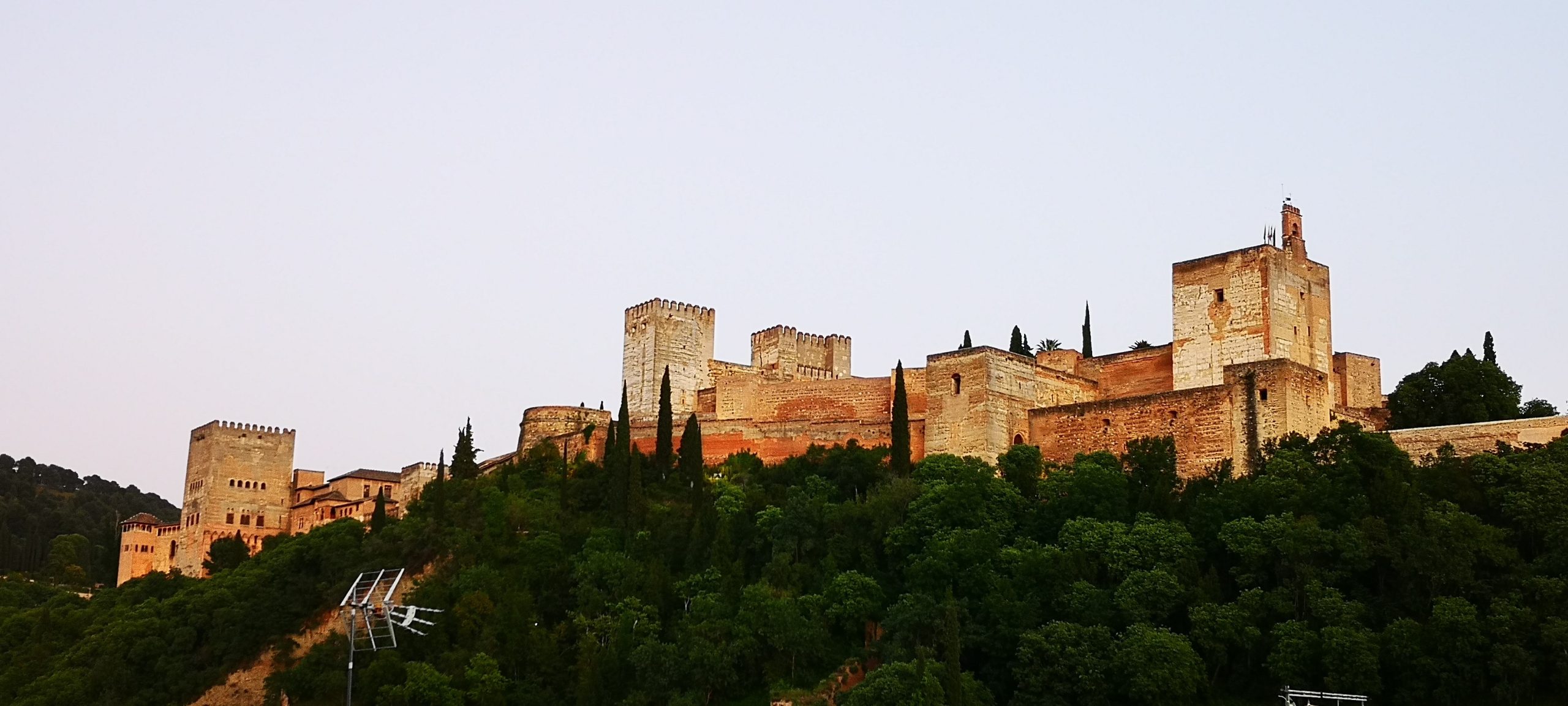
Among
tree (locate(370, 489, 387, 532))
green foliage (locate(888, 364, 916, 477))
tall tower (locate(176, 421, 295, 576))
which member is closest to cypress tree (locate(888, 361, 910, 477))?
green foliage (locate(888, 364, 916, 477))

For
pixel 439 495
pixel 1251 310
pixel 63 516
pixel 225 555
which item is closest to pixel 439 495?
pixel 439 495

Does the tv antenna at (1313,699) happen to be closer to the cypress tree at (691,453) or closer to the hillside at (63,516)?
the cypress tree at (691,453)

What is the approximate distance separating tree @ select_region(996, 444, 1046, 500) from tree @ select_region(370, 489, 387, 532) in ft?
59.2

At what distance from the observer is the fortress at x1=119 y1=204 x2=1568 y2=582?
43.5m

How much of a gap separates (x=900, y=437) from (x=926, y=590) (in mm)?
7112

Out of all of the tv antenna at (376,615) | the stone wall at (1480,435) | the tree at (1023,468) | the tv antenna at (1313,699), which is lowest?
the tv antenna at (1313,699)

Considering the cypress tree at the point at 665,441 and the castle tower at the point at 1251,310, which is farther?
the cypress tree at the point at 665,441

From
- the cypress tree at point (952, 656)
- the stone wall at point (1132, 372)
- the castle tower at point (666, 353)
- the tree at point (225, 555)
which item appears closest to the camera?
the cypress tree at point (952, 656)

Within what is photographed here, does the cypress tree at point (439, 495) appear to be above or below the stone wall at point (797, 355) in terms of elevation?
below

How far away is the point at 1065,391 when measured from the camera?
162 feet

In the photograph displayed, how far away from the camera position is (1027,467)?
45156mm

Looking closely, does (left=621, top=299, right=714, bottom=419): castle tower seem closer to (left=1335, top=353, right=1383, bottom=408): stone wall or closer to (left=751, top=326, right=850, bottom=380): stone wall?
(left=751, top=326, right=850, bottom=380): stone wall

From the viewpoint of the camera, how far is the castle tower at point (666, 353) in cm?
5572

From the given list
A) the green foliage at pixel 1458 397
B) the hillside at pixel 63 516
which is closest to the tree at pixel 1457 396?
the green foliage at pixel 1458 397
